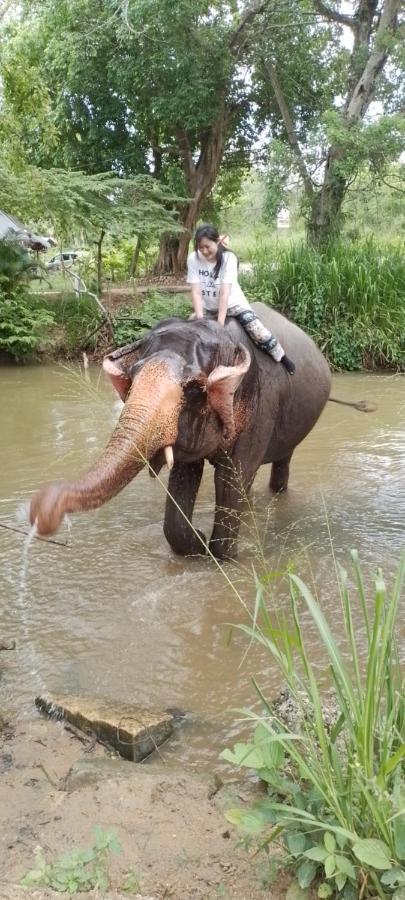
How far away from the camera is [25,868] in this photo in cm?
226

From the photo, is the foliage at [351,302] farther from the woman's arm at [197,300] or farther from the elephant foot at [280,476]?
the woman's arm at [197,300]

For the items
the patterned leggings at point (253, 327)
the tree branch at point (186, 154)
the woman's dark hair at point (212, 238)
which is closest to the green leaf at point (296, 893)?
the patterned leggings at point (253, 327)

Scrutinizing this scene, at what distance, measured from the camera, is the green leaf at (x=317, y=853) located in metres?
1.92

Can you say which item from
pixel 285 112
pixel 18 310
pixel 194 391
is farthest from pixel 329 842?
pixel 285 112

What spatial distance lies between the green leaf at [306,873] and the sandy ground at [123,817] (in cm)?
11

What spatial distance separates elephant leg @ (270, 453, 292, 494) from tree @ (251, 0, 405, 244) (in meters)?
10.3

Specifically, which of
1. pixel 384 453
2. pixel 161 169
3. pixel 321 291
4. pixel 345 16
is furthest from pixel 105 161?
pixel 384 453

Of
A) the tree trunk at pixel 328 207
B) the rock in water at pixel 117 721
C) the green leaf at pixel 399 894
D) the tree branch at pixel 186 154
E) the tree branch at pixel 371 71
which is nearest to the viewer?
the green leaf at pixel 399 894

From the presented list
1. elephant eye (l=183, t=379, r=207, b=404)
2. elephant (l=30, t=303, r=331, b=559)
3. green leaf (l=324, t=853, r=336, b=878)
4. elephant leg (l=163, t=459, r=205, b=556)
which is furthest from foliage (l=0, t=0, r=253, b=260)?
green leaf (l=324, t=853, r=336, b=878)

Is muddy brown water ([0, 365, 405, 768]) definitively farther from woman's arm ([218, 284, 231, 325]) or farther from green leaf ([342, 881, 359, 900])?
woman's arm ([218, 284, 231, 325])

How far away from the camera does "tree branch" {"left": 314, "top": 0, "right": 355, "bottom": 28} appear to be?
1703 centimetres

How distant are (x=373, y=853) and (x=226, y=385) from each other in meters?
2.60

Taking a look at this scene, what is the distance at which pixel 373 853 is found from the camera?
1857mm

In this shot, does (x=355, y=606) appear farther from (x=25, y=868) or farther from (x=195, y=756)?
(x=25, y=868)
